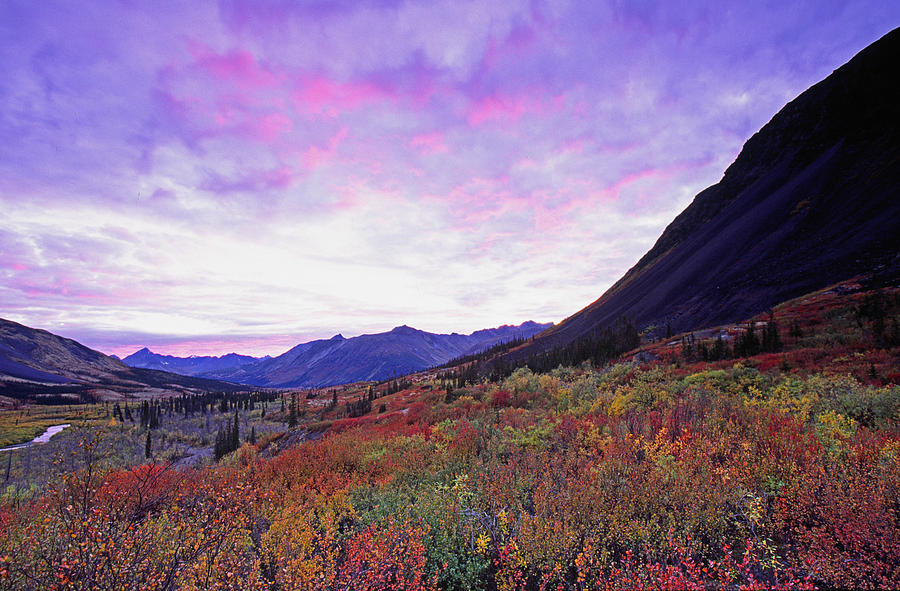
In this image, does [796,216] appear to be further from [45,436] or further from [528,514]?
[45,436]

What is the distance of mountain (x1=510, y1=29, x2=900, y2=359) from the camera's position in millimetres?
47812

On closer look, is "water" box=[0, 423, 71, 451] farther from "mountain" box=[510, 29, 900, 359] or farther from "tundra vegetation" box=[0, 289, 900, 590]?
"mountain" box=[510, 29, 900, 359]

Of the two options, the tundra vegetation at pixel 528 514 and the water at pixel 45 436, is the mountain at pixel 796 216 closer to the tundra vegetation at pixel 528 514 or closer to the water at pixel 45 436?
the tundra vegetation at pixel 528 514

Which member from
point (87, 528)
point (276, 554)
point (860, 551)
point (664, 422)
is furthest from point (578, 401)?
point (87, 528)

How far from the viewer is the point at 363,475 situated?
8.55m

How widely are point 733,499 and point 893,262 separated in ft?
182

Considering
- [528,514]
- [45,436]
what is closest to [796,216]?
[528,514]

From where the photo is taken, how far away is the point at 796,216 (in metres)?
61.4

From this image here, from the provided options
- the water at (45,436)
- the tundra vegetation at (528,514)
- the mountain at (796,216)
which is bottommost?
the water at (45,436)

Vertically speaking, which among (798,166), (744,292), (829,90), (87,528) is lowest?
(87,528)

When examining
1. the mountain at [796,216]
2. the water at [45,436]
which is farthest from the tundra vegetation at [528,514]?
the water at [45,436]

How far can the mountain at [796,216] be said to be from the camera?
4781cm

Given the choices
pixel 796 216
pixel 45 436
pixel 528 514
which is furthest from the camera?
pixel 45 436

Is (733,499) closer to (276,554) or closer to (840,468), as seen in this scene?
(840,468)
